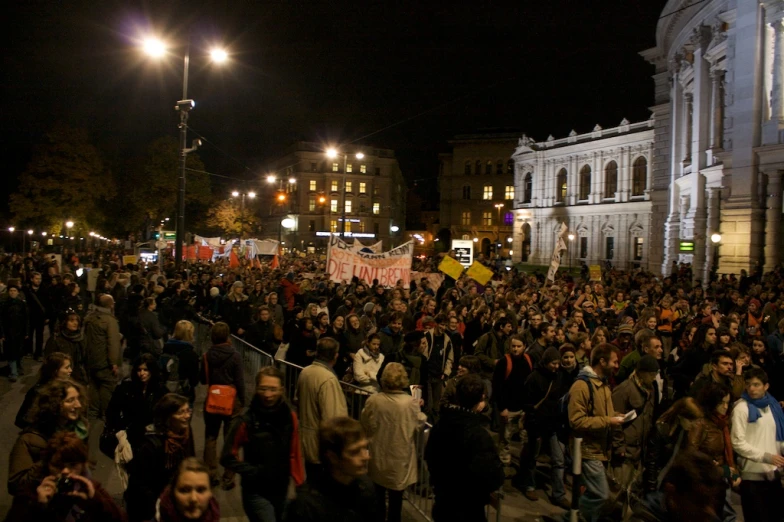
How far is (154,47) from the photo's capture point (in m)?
14.6

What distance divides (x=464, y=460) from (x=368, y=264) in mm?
12396

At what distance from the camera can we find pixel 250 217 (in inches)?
2515

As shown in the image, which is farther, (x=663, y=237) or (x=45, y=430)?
(x=663, y=237)

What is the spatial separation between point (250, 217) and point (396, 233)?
37371 mm

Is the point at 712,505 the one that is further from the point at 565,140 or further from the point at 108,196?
the point at 565,140

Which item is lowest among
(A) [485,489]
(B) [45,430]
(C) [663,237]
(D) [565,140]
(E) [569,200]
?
(A) [485,489]

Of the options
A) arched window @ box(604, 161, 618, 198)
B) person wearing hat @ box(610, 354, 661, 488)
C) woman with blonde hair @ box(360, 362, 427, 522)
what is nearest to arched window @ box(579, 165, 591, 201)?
arched window @ box(604, 161, 618, 198)

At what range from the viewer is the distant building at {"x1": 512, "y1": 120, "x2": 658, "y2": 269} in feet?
181

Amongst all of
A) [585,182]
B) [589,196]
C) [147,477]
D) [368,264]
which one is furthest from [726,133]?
[585,182]

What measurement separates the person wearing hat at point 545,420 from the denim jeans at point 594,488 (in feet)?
2.21

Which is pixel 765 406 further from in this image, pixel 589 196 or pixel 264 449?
pixel 589 196

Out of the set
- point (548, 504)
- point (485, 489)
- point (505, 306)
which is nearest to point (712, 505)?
point (485, 489)

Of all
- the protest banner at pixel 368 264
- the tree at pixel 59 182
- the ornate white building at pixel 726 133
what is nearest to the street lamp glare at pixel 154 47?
the protest banner at pixel 368 264

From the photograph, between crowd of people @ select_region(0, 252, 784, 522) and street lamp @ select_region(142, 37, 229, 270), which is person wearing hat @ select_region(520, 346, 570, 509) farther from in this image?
street lamp @ select_region(142, 37, 229, 270)
